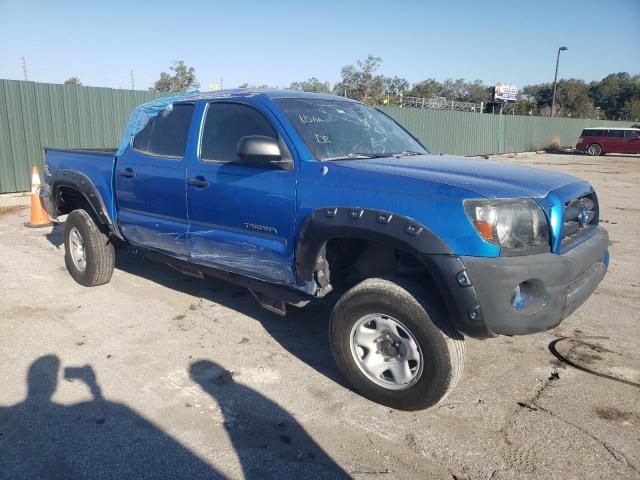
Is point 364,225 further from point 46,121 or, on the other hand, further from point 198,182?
point 46,121

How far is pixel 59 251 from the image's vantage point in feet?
23.9

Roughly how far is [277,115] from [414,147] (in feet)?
4.29

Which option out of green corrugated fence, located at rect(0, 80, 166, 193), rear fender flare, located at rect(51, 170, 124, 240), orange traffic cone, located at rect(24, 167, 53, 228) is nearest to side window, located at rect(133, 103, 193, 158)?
rear fender flare, located at rect(51, 170, 124, 240)

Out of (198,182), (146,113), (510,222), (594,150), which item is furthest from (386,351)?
(594,150)

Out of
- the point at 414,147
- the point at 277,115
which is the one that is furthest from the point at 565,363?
the point at 277,115

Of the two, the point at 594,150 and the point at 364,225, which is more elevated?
the point at 364,225

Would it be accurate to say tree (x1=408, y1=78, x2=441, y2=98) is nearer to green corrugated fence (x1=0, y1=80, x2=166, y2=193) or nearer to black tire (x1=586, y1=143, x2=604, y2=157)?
black tire (x1=586, y1=143, x2=604, y2=157)

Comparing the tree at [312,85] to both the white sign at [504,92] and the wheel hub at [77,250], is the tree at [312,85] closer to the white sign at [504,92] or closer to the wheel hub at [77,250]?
the white sign at [504,92]

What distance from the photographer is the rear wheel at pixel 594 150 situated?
32.2 meters

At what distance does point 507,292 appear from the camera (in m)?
2.84

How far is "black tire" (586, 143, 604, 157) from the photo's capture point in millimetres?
32125

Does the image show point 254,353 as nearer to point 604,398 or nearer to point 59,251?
point 604,398

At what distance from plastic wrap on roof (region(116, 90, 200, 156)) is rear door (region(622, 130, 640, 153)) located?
32.5 m

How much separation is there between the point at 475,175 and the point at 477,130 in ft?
88.1
